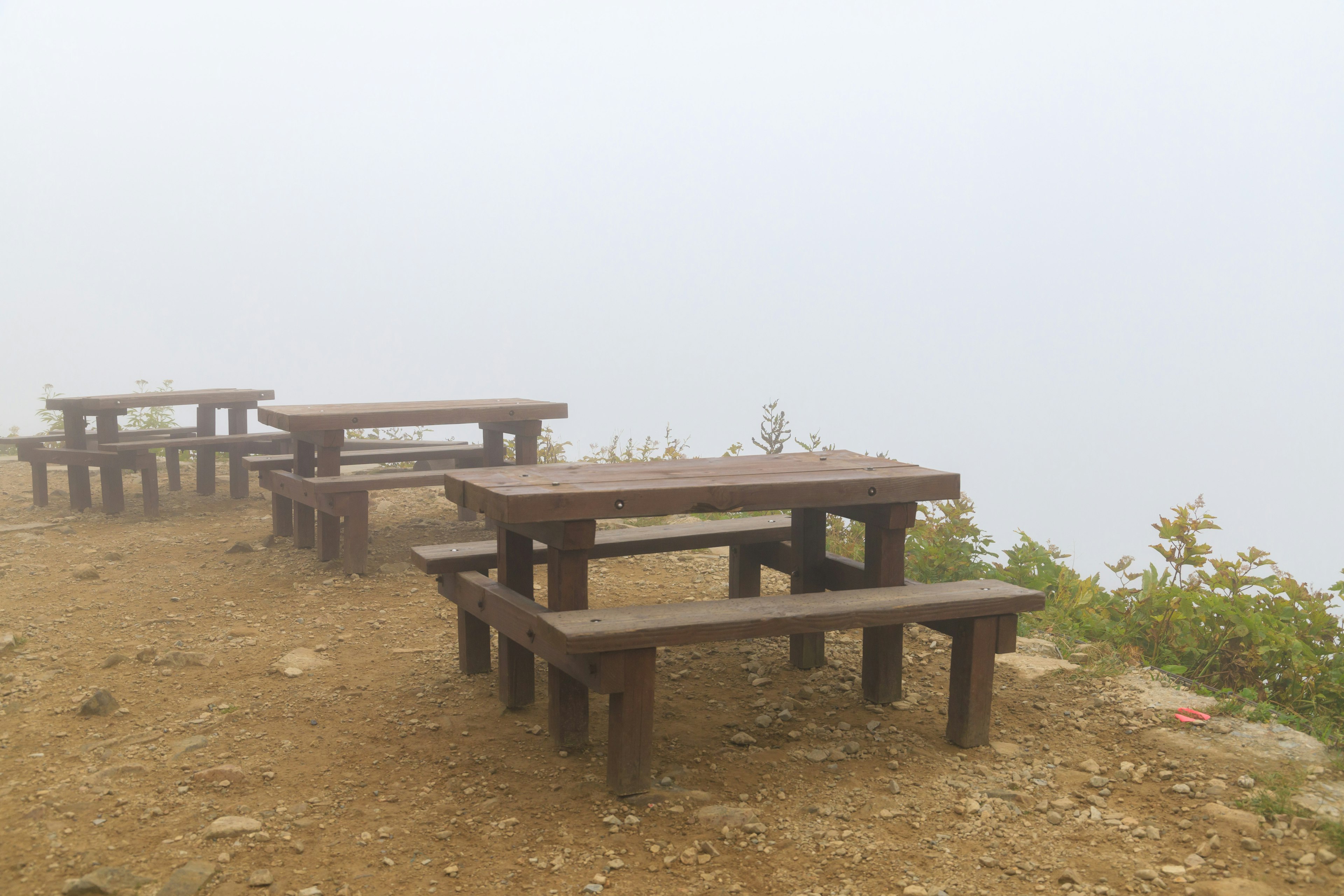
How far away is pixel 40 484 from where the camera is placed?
28.2 ft

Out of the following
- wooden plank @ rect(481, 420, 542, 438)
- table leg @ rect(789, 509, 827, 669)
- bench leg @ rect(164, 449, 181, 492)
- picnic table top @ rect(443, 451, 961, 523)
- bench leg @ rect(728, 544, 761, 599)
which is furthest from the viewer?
bench leg @ rect(164, 449, 181, 492)

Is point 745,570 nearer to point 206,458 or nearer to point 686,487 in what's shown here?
point 686,487

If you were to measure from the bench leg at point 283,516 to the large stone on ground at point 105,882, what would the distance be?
174 inches

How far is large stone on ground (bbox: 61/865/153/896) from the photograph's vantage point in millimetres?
2820

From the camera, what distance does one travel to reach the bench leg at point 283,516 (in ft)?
23.7

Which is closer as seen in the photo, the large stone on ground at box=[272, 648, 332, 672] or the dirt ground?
the dirt ground

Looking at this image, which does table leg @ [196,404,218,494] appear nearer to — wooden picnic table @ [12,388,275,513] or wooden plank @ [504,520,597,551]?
wooden picnic table @ [12,388,275,513]

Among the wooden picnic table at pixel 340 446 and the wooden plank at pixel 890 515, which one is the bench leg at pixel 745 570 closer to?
the wooden plank at pixel 890 515

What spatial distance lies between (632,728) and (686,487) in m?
0.87

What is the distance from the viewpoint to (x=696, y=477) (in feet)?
12.9

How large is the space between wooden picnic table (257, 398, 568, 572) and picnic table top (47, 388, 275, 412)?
6.73ft

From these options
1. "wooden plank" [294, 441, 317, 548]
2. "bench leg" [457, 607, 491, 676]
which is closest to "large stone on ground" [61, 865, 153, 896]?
"bench leg" [457, 607, 491, 676]

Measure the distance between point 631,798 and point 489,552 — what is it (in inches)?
58.3

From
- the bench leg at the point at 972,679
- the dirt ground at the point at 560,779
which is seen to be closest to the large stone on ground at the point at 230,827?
the dirt ground at the point at 560,779
